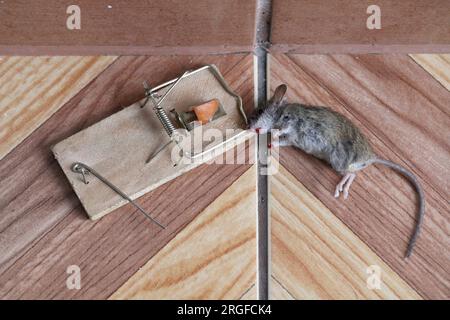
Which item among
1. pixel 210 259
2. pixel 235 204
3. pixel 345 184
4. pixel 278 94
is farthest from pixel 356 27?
pixel 210 259

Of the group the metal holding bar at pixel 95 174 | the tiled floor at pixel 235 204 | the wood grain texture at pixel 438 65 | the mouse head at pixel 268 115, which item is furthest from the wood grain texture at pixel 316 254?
the wood grain texture at pixel 438 65

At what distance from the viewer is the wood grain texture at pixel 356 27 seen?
112 cm

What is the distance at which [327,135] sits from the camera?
118cm

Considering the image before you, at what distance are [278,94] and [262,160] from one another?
15 cm

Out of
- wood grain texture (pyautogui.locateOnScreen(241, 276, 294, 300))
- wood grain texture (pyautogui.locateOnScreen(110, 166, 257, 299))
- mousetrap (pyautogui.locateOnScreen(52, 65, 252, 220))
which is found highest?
mousetrap (pyautogui.locateOnScreen(52, 65, 252, 220))

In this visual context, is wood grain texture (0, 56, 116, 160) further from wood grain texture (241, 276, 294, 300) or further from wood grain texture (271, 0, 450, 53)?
wood grain texture (241, 276, 294, 300)

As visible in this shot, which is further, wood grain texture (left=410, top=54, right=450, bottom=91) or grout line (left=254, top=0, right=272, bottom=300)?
wood grain texture (left=410, top=54, right=450, bottom=91)

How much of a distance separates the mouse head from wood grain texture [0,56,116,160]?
14.7 inches

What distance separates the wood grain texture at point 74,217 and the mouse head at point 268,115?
0.21ft

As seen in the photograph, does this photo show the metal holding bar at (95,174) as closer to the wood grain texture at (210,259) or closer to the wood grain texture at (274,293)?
the wood grain texture at (210,259)

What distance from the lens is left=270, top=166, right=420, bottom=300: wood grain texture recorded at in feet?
3.71

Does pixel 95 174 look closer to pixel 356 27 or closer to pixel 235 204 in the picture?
pixel 235 204

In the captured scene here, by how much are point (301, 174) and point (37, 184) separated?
59cm

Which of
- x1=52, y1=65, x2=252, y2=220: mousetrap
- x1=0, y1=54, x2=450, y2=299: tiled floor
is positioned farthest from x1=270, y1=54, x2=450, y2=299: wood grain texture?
x1=52, y1=65, x2=252, y2=220: mousetrap
